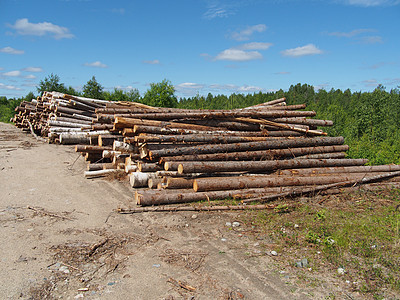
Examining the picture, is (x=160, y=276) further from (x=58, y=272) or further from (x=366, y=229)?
(x=366, y=229)

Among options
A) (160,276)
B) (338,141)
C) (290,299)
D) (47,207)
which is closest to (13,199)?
(47,207)

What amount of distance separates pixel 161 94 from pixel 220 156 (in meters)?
22.1

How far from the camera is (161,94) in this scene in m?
28.7

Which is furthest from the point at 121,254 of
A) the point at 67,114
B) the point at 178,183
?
the point at 67,114

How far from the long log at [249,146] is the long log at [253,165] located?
442 millimetres

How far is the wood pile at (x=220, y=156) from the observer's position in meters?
7.19

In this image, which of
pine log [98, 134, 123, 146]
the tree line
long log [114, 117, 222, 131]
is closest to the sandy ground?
long log [114, 117, 222, 131]

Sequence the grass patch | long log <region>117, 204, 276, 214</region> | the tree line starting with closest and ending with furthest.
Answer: the grass patch → long log <region>117, 204, 276, 214</region> → the tree line

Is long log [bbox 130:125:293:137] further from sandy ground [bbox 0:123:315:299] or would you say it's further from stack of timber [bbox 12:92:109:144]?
stack of timber [bbox 12:92:109:144]

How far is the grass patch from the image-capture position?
4.06 meters

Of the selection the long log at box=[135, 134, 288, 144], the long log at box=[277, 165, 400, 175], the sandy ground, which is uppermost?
the long log at box=[135, 134, 288, 144]

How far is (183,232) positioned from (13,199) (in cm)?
467

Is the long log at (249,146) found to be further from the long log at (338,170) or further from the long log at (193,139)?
the long log at (338,170)

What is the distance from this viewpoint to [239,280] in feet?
13.1
